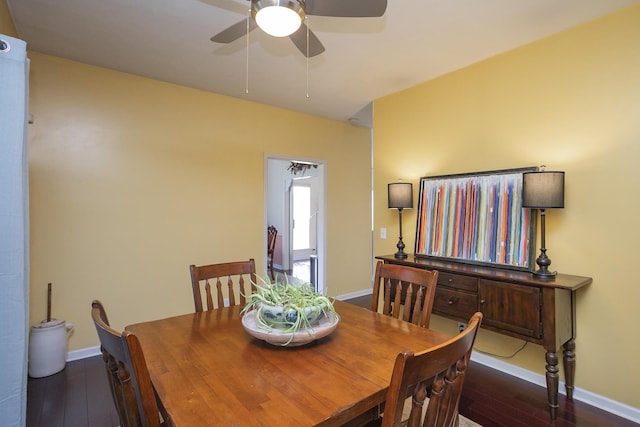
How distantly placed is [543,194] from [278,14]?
6.52ft

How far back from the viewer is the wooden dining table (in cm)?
89

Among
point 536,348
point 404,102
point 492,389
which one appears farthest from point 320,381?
point 404,102

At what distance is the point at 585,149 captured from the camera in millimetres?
2250

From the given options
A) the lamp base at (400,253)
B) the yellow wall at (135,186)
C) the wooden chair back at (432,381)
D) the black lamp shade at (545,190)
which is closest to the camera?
the wooden chair back at (432,381)

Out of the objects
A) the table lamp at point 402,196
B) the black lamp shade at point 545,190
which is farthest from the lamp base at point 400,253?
the black lamp shade at point 545,190

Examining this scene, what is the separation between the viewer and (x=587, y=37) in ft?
7.36

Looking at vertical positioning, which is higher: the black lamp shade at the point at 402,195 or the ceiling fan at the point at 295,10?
the ceiling fan at the point at 295,10

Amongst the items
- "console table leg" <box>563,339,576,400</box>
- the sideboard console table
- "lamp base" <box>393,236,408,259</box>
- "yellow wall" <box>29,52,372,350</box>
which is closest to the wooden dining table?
the sideboard console table

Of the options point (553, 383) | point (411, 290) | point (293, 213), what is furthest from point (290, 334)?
point (293, 213)

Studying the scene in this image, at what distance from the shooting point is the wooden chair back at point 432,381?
2.34 ft

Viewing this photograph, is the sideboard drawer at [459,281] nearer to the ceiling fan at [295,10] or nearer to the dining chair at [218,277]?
the dining chair at [218,277]

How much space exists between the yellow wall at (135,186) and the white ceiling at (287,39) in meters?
0.31

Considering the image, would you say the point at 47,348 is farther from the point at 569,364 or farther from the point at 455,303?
the point at 569,364

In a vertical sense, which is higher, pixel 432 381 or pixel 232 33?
pixel 232 33
